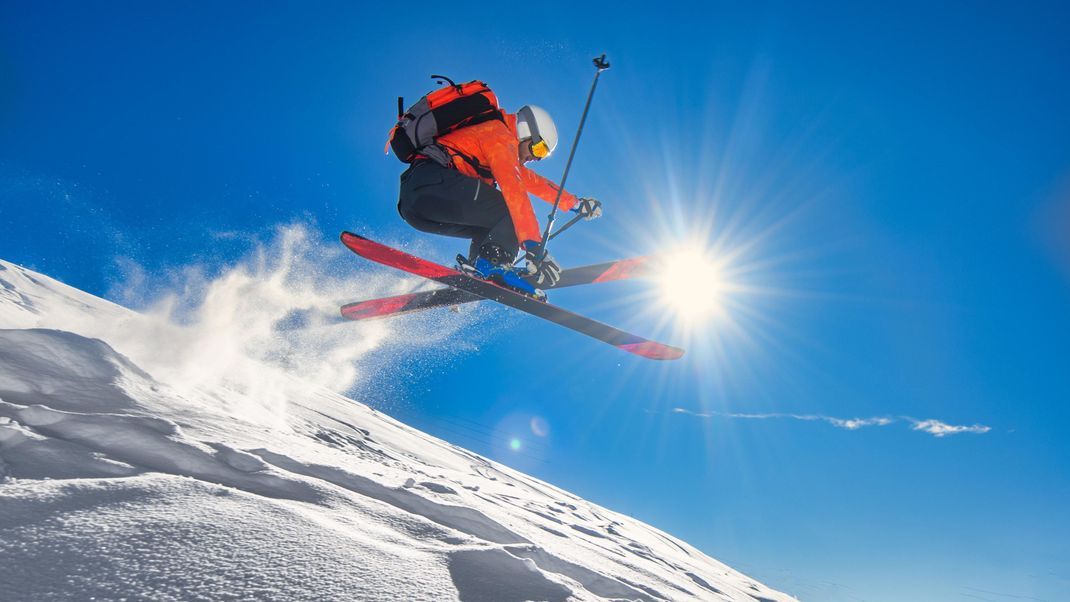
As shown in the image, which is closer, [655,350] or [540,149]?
[540,149]

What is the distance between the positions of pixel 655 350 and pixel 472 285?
347cm

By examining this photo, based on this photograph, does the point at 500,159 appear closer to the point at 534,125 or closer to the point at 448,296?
the point at 534,125

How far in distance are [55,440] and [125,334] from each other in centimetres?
343

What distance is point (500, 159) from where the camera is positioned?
500 cm

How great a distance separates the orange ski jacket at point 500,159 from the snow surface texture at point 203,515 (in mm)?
2769

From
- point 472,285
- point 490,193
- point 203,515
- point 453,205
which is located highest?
point 490,193

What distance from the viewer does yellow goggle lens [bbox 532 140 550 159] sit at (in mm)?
5219

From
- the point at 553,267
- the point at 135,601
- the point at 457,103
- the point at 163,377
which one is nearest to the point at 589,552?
the point at 553,267

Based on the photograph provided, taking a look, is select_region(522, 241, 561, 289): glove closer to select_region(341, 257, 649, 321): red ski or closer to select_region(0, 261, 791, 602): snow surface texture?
select_region(341, 257, 649, 321): red ski

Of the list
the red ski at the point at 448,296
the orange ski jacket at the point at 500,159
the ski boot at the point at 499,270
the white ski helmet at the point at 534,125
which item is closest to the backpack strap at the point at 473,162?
the orange ski jacket at the point at 500,159

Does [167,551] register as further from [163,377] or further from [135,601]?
[163,377]

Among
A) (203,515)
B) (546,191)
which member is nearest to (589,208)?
(546,191)

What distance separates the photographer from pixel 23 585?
121 cm

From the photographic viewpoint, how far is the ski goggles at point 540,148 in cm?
521
